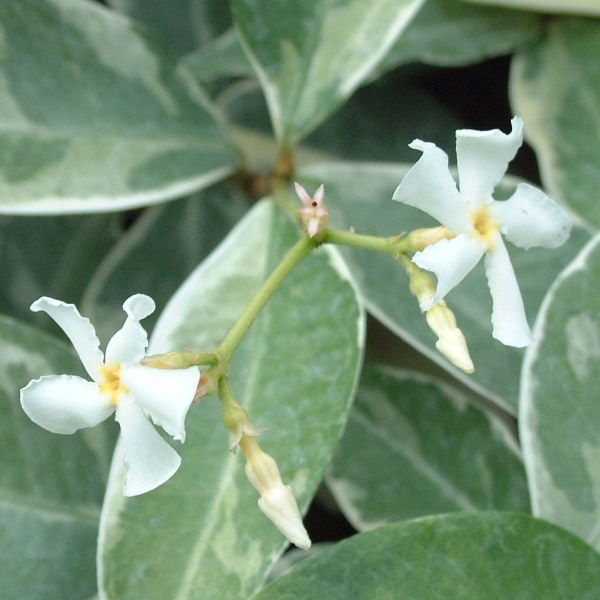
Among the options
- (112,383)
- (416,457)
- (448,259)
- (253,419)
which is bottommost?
(416,457)

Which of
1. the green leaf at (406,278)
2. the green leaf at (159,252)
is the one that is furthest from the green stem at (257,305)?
the green leaf at (159,252)

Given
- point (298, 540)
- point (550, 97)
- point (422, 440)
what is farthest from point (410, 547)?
point (550, 97)

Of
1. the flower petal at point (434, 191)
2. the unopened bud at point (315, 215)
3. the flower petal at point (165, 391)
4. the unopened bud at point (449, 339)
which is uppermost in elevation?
the flower petal at point (434, 191)

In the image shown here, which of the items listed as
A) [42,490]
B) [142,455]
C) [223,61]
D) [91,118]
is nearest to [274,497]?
[142,455]

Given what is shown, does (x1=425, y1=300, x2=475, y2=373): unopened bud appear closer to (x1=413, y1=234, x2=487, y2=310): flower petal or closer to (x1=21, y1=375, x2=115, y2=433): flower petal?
(x1=413, y1=234, x2=487, y2=310): flower petal

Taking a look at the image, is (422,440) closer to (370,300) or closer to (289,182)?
(370,300)

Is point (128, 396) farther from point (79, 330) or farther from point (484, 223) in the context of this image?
point (484, 223)

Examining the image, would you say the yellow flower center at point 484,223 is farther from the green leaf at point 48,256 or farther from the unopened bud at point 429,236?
the green leaf at point 48,256
